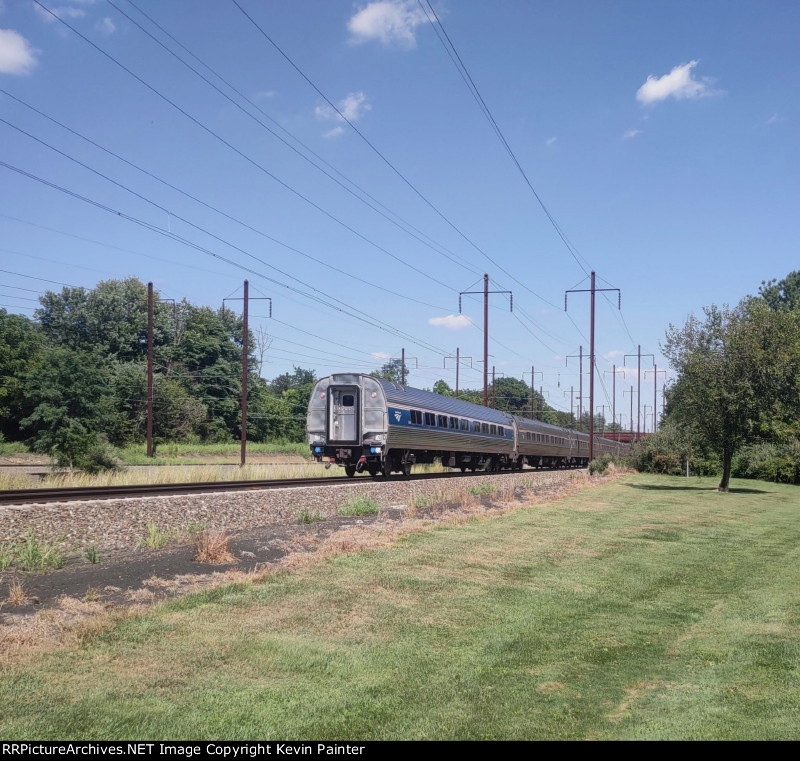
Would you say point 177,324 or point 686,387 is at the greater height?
point 177,324

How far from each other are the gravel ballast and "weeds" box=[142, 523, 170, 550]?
0.45 ft

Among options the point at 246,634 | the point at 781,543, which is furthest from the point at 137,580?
the point at 781,543

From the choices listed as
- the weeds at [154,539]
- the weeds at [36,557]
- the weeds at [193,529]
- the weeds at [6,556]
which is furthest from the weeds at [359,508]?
the weeds at [6,556]

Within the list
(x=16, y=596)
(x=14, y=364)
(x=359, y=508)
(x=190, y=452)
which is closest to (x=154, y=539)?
(x=16, y=596)

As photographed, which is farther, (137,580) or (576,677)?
(137,580)

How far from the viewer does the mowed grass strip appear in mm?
4668

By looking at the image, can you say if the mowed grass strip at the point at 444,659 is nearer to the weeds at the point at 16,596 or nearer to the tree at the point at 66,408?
the weeds at the point at 16,596

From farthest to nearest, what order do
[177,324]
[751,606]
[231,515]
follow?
[177,324] → [231,515] → [751,606]

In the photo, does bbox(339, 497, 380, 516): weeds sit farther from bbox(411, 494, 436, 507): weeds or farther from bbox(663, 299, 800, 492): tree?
bbox(663, 299, 800, 492): tree

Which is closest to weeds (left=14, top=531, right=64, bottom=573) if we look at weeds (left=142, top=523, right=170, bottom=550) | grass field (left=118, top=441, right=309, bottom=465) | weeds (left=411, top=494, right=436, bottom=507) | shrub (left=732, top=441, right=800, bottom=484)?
weeds (left=142, top=523, right=170, bottom=550)

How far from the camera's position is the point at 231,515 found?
1495 centimetres

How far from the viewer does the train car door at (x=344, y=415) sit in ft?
95.3

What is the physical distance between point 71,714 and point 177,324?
256ft
